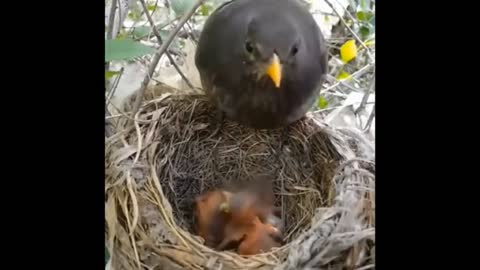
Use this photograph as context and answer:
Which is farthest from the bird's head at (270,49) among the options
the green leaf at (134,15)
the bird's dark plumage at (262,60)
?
the green leaf at (134,15)

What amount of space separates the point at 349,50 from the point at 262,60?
0.56 ft

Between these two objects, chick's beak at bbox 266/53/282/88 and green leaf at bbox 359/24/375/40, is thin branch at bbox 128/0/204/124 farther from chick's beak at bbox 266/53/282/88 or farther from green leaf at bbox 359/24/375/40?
green leaf at bbox 359/24/375/40

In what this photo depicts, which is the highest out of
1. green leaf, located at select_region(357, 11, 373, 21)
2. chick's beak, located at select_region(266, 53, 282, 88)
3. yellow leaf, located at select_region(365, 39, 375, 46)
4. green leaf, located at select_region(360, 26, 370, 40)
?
green leaf, located at select_region(357, 11, 373, 21)

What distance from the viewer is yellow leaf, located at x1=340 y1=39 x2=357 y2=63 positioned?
161cm

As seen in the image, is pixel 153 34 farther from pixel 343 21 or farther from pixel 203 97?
pixel 343 21

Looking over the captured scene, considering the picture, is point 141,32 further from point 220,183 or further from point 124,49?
point 220,183

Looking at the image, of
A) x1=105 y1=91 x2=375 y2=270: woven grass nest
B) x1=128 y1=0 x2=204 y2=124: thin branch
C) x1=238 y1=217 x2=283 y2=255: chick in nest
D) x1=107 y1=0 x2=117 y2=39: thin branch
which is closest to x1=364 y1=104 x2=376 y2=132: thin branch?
x1=105 y1=91 x2=375 y2=270: woven grass nest

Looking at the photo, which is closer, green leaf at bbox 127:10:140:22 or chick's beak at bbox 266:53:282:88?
chick's beak at bbox 266:53:282:88

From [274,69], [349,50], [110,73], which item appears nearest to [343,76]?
[349,50]

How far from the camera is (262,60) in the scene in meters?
1.54

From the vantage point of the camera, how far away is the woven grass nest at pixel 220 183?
1581 mm

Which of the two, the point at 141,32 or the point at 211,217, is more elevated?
the point at 141,32

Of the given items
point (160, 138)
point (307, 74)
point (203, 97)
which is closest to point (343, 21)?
point (307, 74)

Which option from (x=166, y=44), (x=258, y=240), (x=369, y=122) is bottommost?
(x=258, y=240)
